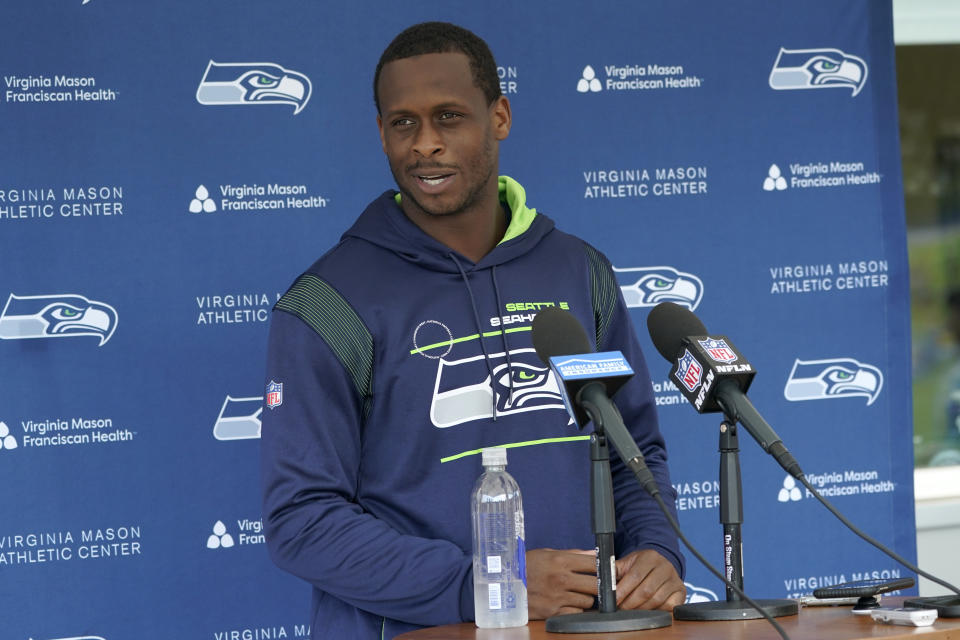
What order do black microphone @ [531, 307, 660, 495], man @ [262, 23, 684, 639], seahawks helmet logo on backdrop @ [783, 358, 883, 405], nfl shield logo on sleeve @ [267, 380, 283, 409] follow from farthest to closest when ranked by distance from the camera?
1. seahawks helmet logo on backdrop @ [783, 358, 883, 405]
2. nfl shield logo on sleeve @ [267, 380, 283, 409]
3. man @ [262, 23, 684, 639]
4. black microphone @ [531, 307, 660, 495]

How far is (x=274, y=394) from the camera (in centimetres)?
200

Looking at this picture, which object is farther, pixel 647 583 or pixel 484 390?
pixel 484 390

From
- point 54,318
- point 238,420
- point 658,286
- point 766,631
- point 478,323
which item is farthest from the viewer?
point 658,286

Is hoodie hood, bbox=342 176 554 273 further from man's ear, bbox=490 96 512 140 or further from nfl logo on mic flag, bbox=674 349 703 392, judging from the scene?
nfl logo on mic flag, bbox=674 349 703 392

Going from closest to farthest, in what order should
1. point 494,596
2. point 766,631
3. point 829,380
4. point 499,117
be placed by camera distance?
point 766,631
point 494,596
point 499,117
point 829,380

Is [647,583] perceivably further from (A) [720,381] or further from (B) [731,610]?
(A) [720,381]

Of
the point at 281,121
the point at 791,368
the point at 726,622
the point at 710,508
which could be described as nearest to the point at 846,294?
the point at 791,368

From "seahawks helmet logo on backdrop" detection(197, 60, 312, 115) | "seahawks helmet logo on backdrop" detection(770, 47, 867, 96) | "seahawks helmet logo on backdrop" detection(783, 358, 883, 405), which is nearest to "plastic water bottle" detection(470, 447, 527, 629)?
"seahawks helmet logo on backdrop" detection(197, 60, 312, 115)

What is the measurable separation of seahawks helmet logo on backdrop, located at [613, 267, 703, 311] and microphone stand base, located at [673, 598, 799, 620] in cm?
184

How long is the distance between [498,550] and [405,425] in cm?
36

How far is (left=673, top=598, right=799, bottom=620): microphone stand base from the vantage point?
1.57 m

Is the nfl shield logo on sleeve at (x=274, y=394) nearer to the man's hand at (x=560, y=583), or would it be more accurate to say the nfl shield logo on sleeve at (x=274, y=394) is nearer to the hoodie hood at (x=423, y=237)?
the hoodie hood at (x=423, y=237)

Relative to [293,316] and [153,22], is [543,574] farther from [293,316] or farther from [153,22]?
[153,22]

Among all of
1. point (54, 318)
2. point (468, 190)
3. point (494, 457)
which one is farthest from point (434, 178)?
point (54, 318)
